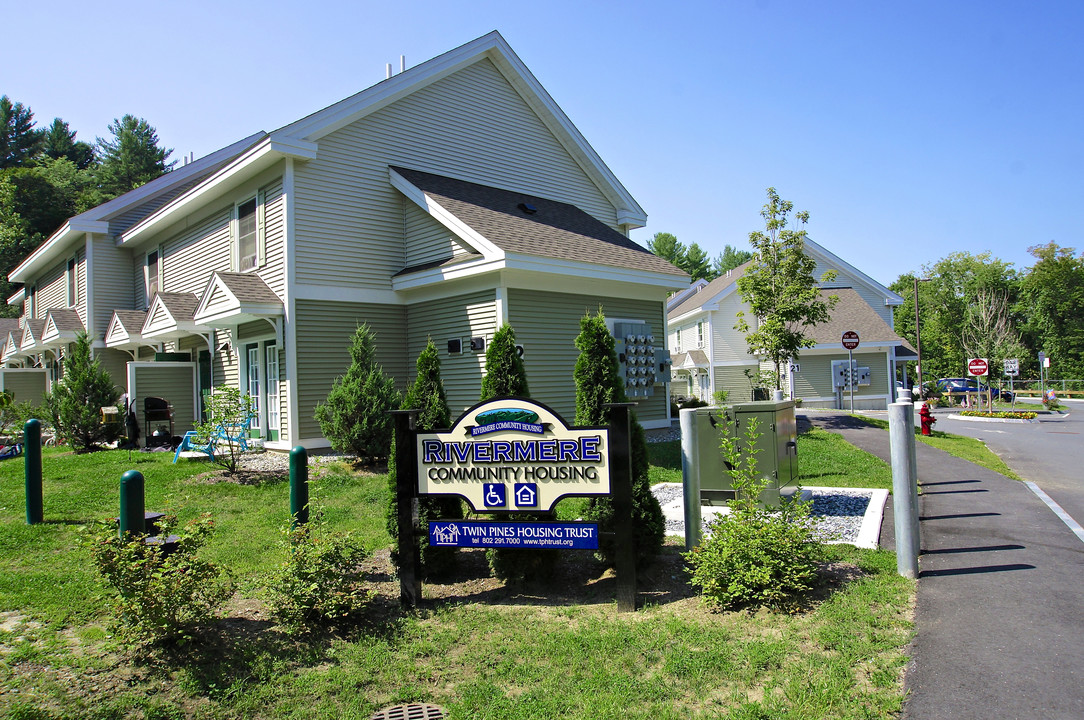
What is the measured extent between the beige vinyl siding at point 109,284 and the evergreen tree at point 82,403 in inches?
195

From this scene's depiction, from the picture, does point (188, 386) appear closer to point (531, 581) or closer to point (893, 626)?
point (531, 581)

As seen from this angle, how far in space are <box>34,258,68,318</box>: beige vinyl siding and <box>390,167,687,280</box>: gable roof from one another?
1694 cm

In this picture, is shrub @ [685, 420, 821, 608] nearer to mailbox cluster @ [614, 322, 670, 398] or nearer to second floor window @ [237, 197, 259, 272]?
mailbox cluster @ [614, 322, 670, 398]

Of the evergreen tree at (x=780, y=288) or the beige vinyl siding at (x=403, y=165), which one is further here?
the evergreen tree at (x=780, y=288)

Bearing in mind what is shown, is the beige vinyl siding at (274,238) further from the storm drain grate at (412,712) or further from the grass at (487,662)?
the storm drain grate at (412,712)

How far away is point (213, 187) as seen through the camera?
602 inches

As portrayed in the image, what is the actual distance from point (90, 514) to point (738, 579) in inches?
313

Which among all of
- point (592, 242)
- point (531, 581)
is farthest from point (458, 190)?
point (531, 581)

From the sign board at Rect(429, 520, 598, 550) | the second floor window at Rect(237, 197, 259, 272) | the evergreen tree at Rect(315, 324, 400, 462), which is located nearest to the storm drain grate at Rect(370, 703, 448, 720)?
the sign board at Rect(429, 520, 598, 550)

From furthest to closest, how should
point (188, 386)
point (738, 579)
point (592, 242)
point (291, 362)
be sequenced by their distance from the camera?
point (188, 386) → point (592, 242) → point (291, 362) → point (738, 579)

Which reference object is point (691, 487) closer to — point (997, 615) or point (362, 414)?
point (997, 615)

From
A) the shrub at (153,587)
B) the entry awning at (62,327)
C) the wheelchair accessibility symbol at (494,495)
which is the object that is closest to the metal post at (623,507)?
the wheelchair accessibility symbol at (494,495)

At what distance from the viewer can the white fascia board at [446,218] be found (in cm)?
1252

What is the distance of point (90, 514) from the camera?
8.31 meters
